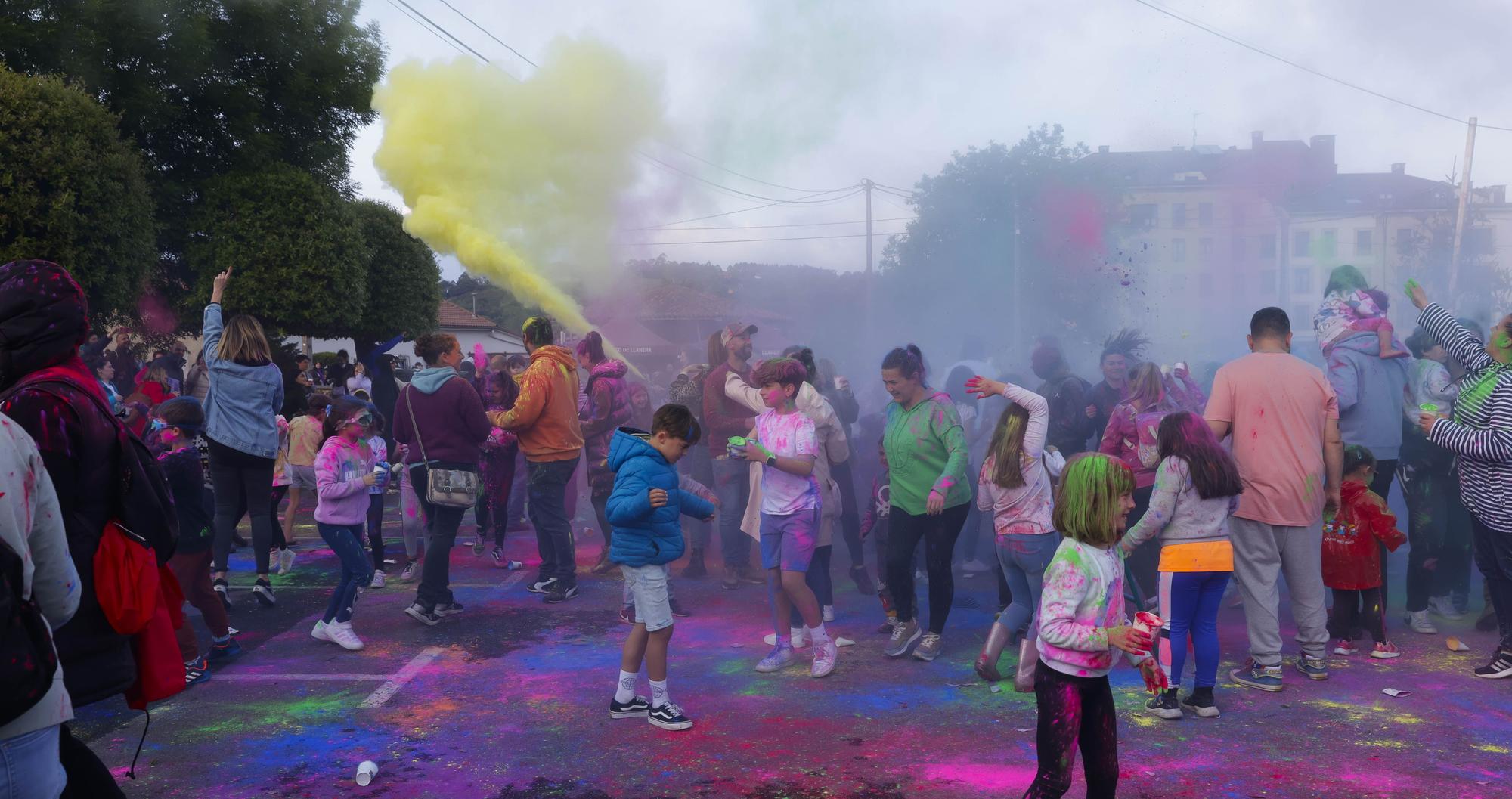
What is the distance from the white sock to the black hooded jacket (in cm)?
259

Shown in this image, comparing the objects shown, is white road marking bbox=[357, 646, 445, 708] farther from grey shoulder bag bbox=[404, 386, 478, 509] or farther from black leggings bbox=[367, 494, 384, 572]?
black leggings bbox=[367, 494, 384, 572]

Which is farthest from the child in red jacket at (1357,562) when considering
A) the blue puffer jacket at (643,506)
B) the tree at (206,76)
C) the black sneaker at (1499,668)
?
the tree at (206,76)

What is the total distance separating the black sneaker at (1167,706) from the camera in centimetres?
492

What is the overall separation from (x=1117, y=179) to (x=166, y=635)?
41.8 m

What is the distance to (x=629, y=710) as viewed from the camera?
5086mm

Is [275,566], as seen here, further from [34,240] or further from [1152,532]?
[1152,532]

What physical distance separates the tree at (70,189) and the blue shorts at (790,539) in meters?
8.88

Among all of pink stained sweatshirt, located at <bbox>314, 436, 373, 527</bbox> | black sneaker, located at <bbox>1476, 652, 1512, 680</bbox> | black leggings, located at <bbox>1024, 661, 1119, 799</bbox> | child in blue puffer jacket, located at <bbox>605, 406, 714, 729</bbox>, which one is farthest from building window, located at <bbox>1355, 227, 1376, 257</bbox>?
black leggings, located at <bbox>1024, 661, 1119, 799</bbox>

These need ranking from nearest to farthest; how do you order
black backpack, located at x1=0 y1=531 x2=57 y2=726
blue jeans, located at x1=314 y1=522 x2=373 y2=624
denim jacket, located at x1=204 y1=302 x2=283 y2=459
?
black backpack, located at x1=0 y1=531 x2=57 y2=726
blue jeans, located at x1=314 y1=522 x2=373 y2=624
denim jacket, located at x1=204 y1=302 x2=283 y2=459

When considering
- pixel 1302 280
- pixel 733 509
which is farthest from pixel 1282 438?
pixel 1302 280

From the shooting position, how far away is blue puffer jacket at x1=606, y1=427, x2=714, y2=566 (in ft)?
16.2

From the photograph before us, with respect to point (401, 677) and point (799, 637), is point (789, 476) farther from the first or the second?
point (401, 677)

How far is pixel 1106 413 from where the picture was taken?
308 inches

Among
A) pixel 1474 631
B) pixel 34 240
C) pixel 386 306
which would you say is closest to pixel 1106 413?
pixel 1474 631
